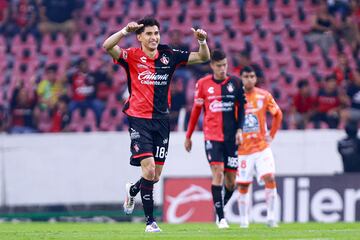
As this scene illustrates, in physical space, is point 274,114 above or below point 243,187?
above

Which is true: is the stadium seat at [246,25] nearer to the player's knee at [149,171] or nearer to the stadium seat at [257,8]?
the stadium seat at [257,8]

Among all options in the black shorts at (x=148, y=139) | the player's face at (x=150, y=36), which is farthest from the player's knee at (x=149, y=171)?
the player's face at (x=150, y=36)

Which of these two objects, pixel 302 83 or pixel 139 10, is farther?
pixel 139 10

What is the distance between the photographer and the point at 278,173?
1891 cm

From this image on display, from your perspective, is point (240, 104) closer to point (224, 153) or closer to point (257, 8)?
point (224, 153)

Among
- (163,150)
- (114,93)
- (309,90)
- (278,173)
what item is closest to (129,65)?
(163,150)

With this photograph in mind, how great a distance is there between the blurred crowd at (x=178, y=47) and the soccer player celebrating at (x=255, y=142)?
3.61 meters

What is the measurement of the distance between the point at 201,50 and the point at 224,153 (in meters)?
2.84

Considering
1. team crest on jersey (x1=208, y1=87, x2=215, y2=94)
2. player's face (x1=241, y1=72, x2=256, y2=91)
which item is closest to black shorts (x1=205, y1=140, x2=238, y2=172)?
team crest on jersey (x1=208, y1=87, x2=215, y2=94)

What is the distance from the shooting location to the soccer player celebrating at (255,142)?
52.2 ft

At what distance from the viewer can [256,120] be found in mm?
16047

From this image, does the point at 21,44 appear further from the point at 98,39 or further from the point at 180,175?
the point at 180,175

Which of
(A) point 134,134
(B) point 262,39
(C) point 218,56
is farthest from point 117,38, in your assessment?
(B) point 262,39

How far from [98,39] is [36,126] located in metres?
4.04
